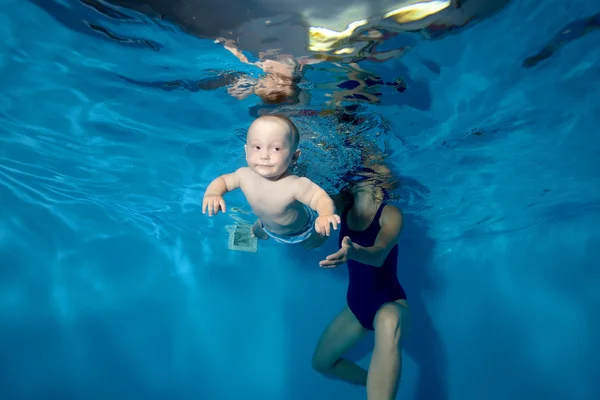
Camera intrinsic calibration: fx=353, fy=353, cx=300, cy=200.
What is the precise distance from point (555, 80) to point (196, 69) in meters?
5.77

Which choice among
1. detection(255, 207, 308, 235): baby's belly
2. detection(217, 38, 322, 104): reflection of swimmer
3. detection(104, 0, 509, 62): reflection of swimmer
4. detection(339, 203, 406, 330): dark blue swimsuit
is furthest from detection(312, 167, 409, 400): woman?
detection(104, 0, 509, 62): reflection of swimmer

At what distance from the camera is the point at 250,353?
40.6 feet

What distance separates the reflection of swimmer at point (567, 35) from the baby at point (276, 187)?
3.71m

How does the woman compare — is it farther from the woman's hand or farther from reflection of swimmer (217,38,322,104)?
reflection of swimmer (217,38,322,104)

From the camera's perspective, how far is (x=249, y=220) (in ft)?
42.4

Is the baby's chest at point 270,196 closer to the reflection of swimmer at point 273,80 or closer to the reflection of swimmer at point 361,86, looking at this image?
the reflection of swimmer at point 273,80

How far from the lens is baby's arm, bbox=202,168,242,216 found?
4.42 m

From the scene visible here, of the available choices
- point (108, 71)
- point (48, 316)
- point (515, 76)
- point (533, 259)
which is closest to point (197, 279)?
point (48, 316)

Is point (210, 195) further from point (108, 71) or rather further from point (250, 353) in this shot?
point (250, 353)

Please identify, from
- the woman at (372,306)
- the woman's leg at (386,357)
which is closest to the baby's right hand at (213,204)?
the woman at (372,306)

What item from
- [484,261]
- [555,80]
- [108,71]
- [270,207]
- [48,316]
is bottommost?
[48,316]

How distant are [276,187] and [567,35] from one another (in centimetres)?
446

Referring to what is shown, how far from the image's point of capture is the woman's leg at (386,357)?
503cm

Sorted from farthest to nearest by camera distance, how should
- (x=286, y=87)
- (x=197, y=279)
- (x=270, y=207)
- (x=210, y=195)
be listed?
(x=197, y=279) → (x=286, y=87) → (x=270, y=207) → (x=210, y=195)
